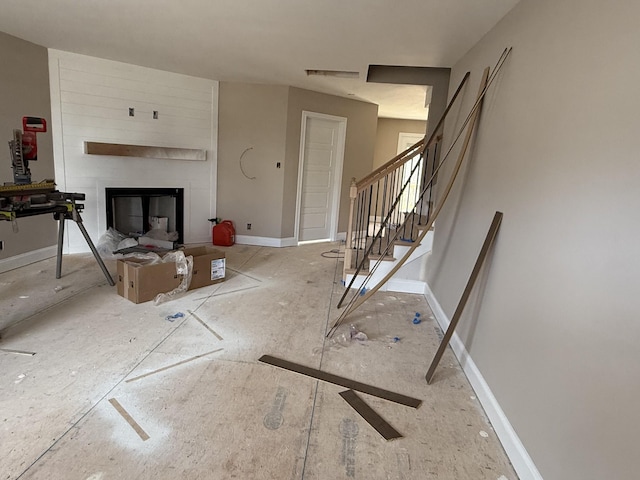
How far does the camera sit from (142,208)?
5414mm

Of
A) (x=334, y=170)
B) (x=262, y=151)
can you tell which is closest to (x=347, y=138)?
(x=334, y=170)

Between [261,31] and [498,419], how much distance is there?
3.34m

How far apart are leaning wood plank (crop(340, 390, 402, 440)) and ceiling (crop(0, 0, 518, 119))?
99.5 inches

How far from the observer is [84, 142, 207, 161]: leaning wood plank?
15.3 ft

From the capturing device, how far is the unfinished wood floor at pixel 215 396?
166 cm

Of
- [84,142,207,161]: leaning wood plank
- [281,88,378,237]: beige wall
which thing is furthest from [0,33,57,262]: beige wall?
[281,88,378,237]: beige wall

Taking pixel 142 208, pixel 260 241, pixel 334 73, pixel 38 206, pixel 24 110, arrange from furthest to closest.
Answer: pixel 260 241 → pixel 142 208 → pixel 334 73 → pixel 24 110 → pixel 38 206

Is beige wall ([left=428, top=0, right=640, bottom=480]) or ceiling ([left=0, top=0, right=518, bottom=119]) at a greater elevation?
ceiling ([left=0, top=0, right=518, bottom=119])

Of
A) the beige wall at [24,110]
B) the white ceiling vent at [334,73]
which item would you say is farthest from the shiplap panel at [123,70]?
the white ceiling vent at [334,73]

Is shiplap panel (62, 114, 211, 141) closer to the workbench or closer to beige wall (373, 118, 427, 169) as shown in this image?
the workbench

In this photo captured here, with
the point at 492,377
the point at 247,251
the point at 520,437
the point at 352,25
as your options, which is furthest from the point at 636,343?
the point at 247,251

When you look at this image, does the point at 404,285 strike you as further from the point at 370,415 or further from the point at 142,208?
the point at 142,208

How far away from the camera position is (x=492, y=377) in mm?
2121

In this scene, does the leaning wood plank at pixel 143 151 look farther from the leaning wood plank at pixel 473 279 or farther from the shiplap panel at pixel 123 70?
the leaning wood plank at pixel 473 279
